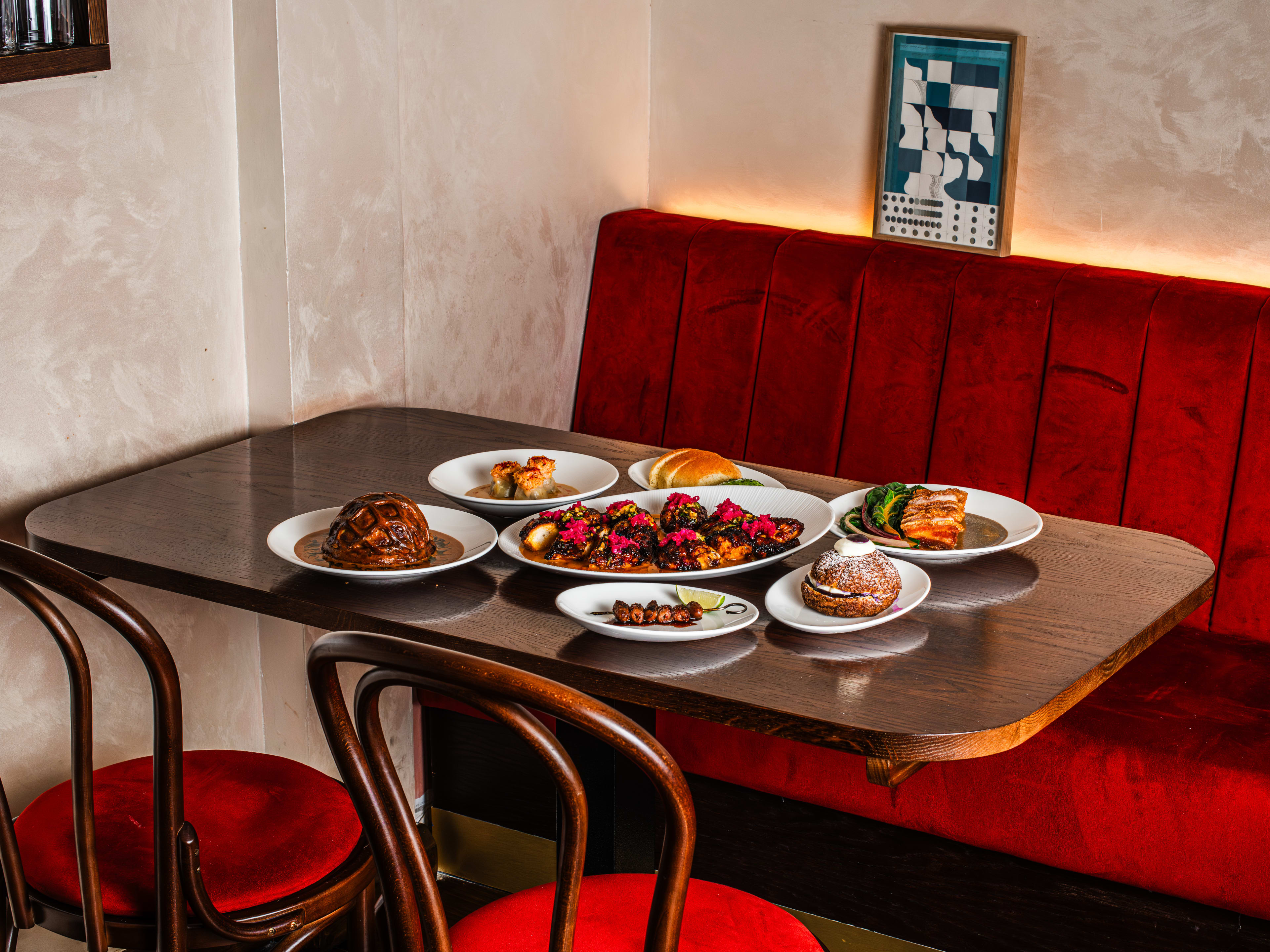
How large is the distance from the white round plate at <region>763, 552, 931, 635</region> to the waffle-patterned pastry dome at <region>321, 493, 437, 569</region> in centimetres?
43

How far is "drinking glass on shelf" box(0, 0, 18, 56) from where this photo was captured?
174 cm

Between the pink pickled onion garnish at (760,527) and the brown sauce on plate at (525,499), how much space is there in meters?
0.29

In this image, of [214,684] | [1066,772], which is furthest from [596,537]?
[214,684]

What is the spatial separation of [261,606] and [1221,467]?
5.39ft

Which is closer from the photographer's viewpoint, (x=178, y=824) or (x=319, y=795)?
(x=178, y=824)

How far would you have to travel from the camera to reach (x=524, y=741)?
39.4 inches

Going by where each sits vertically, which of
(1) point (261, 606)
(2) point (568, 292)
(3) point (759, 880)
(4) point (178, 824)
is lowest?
(3) point (759, 880)

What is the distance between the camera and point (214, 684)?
2299 millimetres

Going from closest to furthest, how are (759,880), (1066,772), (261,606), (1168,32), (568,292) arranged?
(261,606) → (1066,772) → (759,880) → (1168,32) → (568,292)

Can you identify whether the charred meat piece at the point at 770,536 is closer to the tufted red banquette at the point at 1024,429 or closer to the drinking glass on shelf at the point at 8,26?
the tufted red banquette at the point at 1024,429

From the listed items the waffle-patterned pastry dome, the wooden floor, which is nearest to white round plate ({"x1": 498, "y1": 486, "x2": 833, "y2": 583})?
the waffle-patterned pastry dome

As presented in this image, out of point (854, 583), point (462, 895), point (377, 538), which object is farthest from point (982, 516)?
point (462, 895)

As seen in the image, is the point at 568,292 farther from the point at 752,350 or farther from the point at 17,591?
the point at 17,591

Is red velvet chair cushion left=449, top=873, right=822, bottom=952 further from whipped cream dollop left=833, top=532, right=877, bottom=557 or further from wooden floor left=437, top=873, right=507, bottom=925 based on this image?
wooden floor left=437, top=873, right=507, bottom=925
